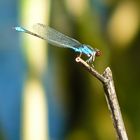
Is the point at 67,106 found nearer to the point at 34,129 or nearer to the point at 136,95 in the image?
the point at 136,95

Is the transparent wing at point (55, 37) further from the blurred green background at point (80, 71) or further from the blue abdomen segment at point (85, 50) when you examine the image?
the blurred green background at point (80, 71)

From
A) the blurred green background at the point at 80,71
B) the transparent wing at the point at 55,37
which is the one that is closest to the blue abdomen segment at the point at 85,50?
the transparent wing at the point at 55,37

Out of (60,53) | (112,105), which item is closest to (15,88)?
(60,53)

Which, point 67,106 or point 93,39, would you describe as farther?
point 67,106

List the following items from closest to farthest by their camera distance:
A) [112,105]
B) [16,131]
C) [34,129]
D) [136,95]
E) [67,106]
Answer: [112,105], [34,129], [16,131], [136,95], [67,106]

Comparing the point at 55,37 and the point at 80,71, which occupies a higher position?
the point at 80,71

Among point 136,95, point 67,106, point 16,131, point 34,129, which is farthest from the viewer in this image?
point 67,106

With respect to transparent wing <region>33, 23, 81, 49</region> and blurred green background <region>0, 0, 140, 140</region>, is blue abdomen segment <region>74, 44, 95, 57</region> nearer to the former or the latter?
transparent wing <region>33, 23, 81, 49</region>

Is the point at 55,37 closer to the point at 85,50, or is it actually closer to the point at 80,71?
the point at 85,50

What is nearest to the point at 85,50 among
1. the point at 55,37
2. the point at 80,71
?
the point at 55,37
